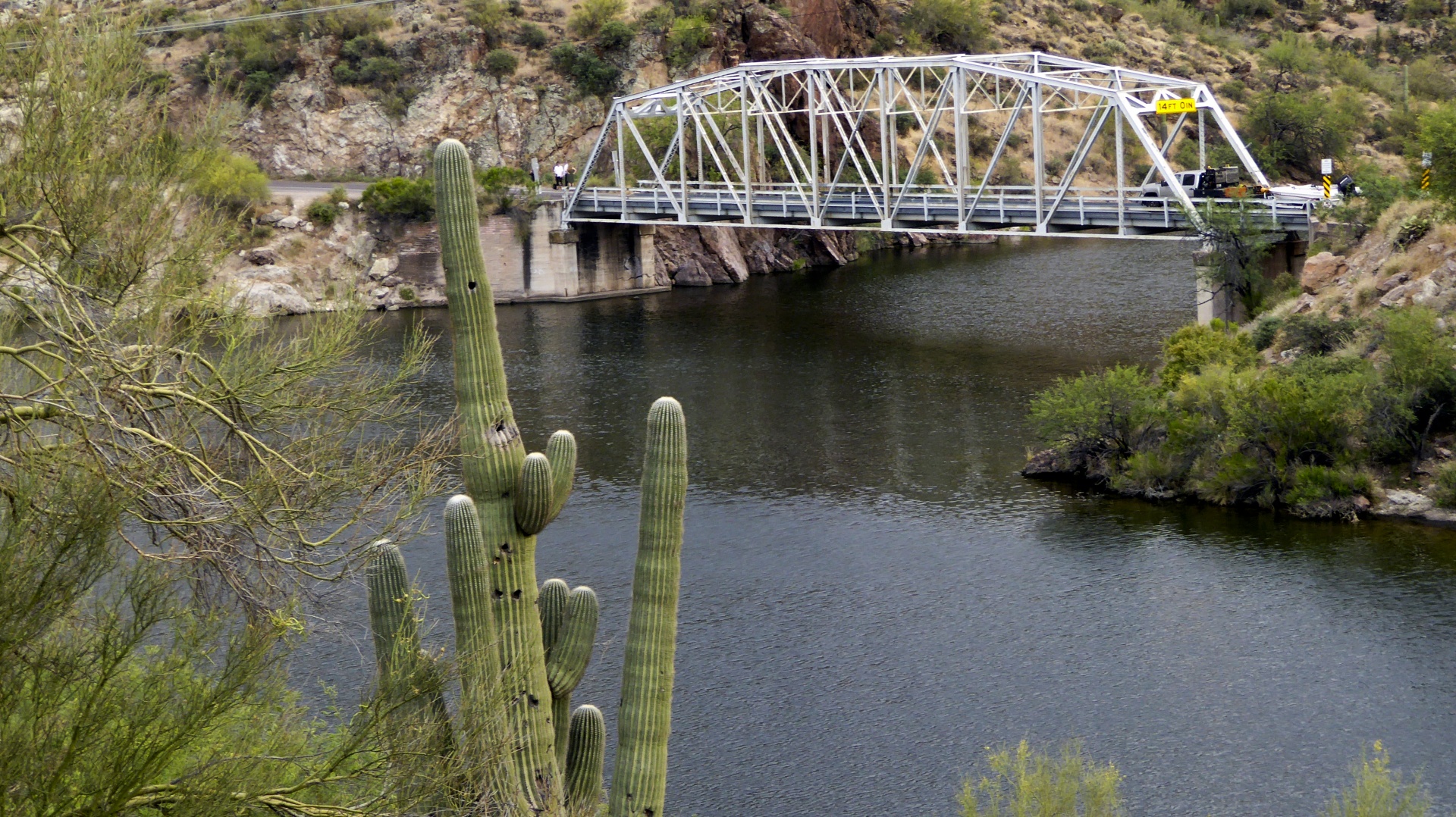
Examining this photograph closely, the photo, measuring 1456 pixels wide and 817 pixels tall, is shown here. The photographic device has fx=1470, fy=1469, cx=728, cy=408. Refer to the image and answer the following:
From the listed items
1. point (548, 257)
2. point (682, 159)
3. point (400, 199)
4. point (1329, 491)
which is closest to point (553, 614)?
point (1329, 491)

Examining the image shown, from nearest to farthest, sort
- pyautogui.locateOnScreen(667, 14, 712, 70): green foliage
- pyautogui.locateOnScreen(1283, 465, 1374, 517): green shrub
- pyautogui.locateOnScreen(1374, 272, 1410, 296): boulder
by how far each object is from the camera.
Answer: pyautogui.locateOnScreen(1283, 465, 1374, 517): green shrub
pyautogui.locateOnScreen(1374, 272, 1410, 296): boulder
pyautogui.locateOnScreen(667, 14, 712, 70): green foliage

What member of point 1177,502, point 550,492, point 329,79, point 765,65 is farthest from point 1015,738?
point 329,79

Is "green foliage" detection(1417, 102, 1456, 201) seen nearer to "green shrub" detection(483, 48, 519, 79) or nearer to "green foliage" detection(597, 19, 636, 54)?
"green foliage" detection(597, 19, 636, 54)

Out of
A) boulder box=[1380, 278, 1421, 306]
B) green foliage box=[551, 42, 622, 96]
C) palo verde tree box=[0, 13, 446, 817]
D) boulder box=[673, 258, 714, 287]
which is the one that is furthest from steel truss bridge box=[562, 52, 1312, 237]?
palo verde tree box=[0, 13, 446, 817]

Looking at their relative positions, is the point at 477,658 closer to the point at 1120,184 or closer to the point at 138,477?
the point at 138,477

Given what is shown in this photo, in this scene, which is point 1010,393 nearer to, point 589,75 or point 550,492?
point 550,492

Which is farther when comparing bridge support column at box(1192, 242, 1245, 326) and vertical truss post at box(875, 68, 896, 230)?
vertical truss post at box(875, 68, 896, 230)

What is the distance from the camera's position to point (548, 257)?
231 feet

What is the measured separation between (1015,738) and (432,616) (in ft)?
33.2

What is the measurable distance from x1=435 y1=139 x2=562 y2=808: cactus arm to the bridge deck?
111ft

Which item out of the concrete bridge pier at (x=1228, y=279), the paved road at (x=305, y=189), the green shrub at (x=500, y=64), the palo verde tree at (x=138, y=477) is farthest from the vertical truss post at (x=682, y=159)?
the palo verde tree at (x=138, y=477)

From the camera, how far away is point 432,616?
997 inches

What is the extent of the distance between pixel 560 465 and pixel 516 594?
1.41 m

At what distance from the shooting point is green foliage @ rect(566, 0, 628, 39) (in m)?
88.6
